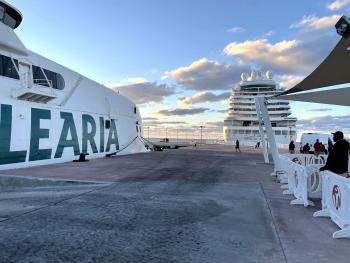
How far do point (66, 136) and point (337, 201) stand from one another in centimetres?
1609

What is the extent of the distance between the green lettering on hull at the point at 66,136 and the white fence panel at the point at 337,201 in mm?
14977

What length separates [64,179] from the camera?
463 inches

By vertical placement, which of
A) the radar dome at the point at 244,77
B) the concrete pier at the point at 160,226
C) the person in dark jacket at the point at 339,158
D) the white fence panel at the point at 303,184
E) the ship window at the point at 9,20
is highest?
the radar dome at the point at 244,77

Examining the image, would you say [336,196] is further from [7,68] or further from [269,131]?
[7,68]

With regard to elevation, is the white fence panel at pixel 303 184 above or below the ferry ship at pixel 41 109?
below

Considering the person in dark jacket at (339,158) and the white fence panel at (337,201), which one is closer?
the white fence panel at (337,201)

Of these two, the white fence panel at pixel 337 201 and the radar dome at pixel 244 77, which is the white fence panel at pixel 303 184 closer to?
the white fence panel at pixel 337 201

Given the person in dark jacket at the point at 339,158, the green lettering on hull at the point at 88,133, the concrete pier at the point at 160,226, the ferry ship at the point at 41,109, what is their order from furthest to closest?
1. the green lettering on hull at the point at 88,133
2. the ferry ship at the point at 41,109
3. the person in dark jacket at the point at 339,158
4. the concrete pier at the point at 160,226

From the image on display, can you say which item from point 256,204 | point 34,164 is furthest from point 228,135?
point 256,204

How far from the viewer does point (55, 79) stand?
19328 mm

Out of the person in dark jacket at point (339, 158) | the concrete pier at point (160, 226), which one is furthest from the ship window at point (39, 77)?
the person in dark jacket at point (339, 158)

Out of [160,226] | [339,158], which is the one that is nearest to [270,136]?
[339,158]

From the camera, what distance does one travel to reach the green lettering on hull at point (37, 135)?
16.4 meters

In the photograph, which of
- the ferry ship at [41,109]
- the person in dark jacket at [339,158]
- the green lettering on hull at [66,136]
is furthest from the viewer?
the green lettering on hull at [66,136]
